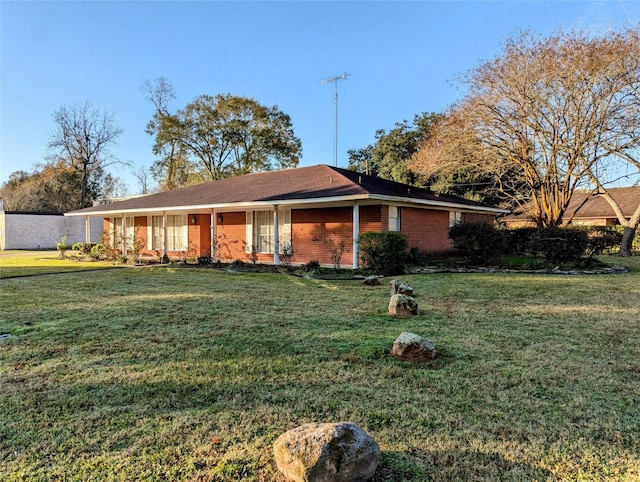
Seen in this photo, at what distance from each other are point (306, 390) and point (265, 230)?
13863 millimetres

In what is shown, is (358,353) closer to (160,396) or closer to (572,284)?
(160,396)

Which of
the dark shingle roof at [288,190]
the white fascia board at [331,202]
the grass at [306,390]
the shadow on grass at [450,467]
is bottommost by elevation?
the shadow on grass at [450,467]

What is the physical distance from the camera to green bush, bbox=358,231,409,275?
1223 cm

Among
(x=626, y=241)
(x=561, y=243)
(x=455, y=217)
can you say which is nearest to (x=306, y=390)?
(x=561, y=243)

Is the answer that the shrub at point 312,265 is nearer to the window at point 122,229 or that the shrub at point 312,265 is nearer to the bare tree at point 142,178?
the window at point 122,229

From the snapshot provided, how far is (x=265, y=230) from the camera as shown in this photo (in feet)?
55.9

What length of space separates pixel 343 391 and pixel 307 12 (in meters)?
15.6

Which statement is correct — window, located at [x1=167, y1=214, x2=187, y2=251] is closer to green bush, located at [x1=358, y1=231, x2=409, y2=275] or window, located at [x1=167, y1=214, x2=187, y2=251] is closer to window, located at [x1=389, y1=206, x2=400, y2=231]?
window, located at [x1=389, y1=206, x2=400, y2=231]

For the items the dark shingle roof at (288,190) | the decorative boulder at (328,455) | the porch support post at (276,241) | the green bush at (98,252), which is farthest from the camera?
the green bush at (98,252)

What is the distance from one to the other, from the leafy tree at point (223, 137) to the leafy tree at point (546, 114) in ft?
70.1

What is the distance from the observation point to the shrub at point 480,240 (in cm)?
1434

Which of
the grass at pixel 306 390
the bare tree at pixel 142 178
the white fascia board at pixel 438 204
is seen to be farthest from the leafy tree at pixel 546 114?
the bare tree at pixel 142 178

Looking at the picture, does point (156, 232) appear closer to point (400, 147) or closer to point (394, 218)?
point (394, 218)

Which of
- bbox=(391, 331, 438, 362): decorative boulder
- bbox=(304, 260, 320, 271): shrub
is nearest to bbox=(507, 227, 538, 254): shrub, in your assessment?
bbox=(304, 260, 320, 271): shrub
